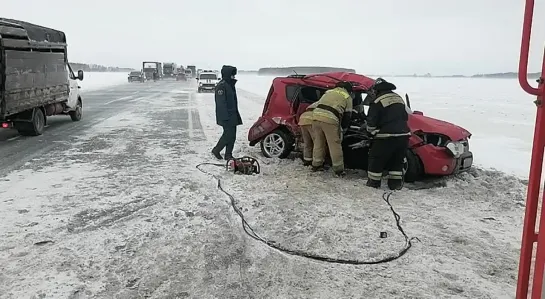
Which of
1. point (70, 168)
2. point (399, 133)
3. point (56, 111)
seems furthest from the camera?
point (56, 111)

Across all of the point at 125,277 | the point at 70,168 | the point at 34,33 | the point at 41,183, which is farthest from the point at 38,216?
the point at 34,33

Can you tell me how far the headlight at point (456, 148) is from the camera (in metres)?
6.75

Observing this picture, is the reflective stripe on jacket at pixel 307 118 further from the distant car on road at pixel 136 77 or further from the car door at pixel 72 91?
the distant car on road at pixel 136 77

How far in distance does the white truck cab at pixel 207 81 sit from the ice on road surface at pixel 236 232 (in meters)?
26.9

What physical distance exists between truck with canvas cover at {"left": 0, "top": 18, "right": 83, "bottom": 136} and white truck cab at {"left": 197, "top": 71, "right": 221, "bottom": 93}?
834 inches

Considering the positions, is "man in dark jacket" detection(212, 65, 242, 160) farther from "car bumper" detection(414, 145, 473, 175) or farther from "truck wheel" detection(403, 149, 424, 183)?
"car bumper" detection(414, 145, 473, 175)

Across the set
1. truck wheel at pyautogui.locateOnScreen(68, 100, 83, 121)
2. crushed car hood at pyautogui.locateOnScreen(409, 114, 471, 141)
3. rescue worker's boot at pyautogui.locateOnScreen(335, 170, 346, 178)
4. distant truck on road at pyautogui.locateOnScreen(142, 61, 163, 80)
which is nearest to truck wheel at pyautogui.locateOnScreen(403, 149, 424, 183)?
Answer: crushed car hood at pyautogui.locateOnScreen(409, 114, 471, 141)

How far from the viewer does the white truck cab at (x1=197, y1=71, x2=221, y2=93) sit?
3475 cm

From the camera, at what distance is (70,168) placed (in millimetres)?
7539

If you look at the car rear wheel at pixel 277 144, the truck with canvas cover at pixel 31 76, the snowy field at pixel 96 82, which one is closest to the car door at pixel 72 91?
the truck with canvas cover at pixel 31 76

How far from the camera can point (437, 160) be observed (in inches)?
266

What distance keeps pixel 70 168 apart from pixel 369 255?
215 inches

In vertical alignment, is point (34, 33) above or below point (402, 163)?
above

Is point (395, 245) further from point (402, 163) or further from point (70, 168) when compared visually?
point (70, 168)
